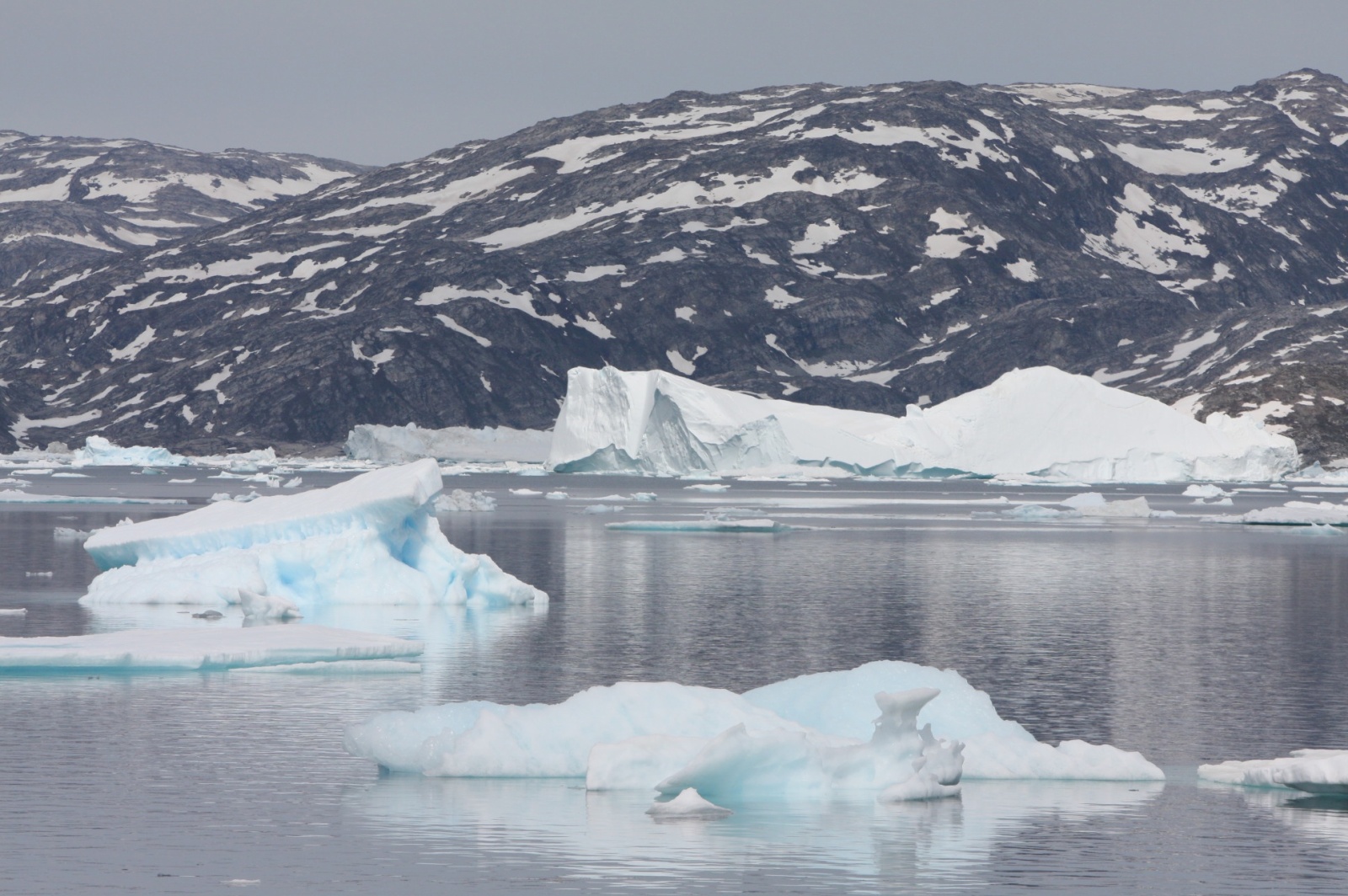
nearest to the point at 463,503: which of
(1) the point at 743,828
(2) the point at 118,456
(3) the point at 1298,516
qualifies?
(3) the point at 1298,516

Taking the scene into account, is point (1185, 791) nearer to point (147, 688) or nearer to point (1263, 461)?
point (147, 688)

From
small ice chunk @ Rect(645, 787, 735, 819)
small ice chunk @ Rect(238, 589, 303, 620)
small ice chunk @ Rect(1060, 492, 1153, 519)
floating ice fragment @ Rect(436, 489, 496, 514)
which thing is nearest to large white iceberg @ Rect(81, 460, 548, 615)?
small ice chunk @ Rect(238, 589, 303, 620)

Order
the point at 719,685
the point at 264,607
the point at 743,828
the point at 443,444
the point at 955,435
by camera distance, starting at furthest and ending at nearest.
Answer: the point at 443,444, the point at 955,435, the point at 264,607, the point at 719,685, the point at 743,828

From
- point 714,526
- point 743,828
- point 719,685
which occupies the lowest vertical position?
point 743,828

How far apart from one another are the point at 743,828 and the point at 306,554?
21.7m

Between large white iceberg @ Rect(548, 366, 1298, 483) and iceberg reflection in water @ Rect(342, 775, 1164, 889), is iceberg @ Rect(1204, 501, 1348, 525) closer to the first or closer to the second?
large white iceberg @ Rect(548, 366, 1298, 483)

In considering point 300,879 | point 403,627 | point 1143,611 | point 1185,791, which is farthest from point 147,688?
point 1143,611

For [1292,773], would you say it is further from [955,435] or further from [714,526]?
[955,435]

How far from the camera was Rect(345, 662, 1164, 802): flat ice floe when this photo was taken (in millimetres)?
18156

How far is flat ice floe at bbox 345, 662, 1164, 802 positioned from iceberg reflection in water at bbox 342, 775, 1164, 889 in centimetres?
23

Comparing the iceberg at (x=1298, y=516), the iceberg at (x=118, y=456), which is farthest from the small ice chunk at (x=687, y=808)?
the iceberg at (x=118, y=456)

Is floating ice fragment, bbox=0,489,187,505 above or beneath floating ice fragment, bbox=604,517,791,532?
above

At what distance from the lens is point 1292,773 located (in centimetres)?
1877

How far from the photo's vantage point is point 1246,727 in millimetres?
24109
